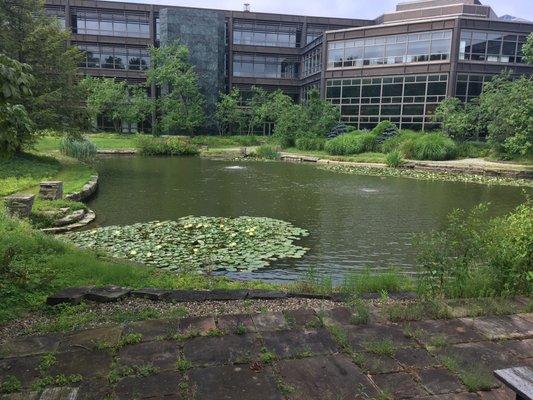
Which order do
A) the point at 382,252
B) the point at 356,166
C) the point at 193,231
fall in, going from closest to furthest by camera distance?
the point at 382,252 < the point at 193,231 < the point at 356,166

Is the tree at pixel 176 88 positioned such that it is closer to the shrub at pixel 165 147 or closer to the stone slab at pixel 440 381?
the shrub at pixel 165 147

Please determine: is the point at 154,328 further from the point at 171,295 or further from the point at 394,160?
the point at 394,160

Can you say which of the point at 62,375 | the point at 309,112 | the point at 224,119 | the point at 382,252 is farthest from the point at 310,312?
the point at 224,119

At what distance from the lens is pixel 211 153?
36.1m

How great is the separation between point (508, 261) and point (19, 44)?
21.0 metres

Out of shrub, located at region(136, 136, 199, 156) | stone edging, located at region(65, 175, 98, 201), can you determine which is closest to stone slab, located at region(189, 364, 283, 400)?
stone edging, located at region(65, 175, 98, 201)

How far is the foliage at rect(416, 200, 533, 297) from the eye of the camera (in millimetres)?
6078

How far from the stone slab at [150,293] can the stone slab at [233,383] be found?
2.07 metres

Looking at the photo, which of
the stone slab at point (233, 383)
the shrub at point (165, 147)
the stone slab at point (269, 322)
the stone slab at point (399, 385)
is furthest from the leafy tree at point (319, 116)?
the stone slab at point (233, 383)

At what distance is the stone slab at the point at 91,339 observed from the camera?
4297 mm

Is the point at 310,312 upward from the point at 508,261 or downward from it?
downward

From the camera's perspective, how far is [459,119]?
30.5 metres

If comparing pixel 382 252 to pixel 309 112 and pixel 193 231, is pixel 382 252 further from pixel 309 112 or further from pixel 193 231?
pixel 309 112

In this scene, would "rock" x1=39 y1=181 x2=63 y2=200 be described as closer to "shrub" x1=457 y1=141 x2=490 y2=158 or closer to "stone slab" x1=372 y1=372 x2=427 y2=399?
"stone slab" x1=372 y1=372 x2=427 y2=399
